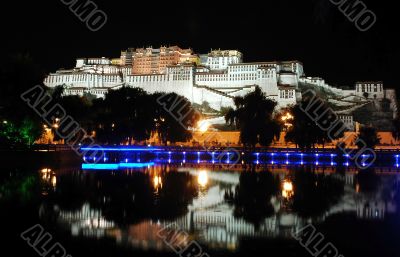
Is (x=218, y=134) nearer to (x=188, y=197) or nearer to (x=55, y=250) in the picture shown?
(x=188, y=197)

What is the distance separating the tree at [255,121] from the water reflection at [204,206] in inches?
1041

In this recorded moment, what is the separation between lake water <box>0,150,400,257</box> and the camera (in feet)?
29.8

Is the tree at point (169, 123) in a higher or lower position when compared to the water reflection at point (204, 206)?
higher

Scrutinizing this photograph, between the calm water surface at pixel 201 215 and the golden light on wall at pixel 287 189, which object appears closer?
the calm water surface at pixel 201 215

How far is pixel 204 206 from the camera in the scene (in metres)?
13.9

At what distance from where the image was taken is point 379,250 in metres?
8.95

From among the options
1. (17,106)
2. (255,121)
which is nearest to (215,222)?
(17,106)

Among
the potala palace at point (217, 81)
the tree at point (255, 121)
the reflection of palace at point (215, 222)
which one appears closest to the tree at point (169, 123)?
the tree at point (255, 121)

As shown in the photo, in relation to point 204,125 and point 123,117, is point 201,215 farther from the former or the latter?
point 204,125

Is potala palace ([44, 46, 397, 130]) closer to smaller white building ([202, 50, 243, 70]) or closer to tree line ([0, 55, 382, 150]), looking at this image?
smaller white building ([202, 50, 243, 70])

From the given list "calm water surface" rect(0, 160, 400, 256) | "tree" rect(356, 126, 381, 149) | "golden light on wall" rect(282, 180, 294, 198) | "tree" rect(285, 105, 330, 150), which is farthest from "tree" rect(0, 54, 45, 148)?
"tree" rect(356, 126, 381, 149)

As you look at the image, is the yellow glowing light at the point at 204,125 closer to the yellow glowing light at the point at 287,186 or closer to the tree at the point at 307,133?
the tree at the point at 307,133

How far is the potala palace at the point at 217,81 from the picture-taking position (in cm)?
9200

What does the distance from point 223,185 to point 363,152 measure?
32.5 meters
